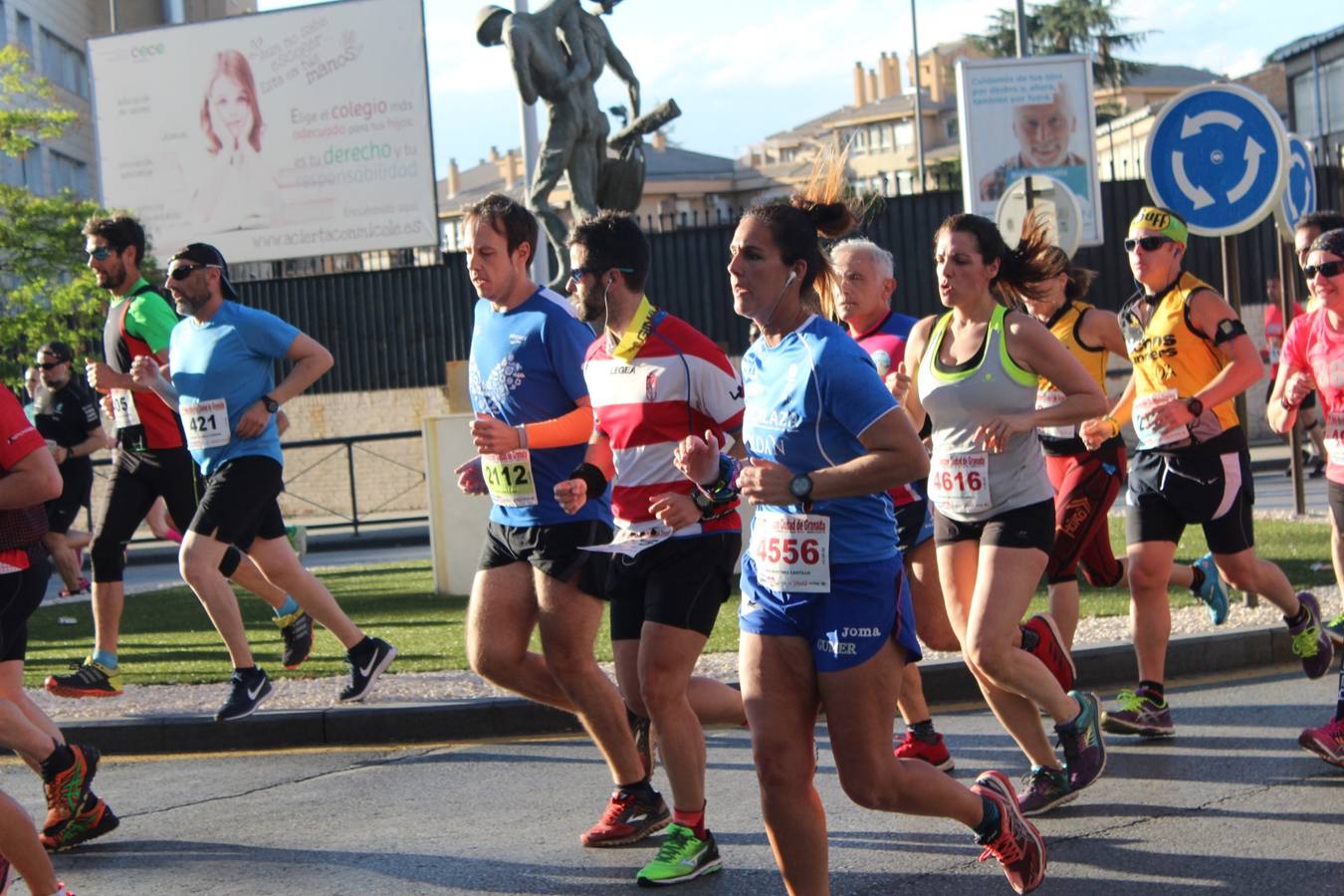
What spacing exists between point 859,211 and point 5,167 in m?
36.4

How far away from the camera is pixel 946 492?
5938 mm

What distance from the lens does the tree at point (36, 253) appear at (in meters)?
22.9

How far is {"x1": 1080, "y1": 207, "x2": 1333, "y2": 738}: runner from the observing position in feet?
23.0

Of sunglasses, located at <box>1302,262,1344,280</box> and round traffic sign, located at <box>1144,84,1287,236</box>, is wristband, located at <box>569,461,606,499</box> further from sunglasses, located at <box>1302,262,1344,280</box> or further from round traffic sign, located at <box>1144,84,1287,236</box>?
round traffic sign, located at <box>1144,84,1287,236</box>

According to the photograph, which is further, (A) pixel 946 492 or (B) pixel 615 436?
(A) pixel 946 492

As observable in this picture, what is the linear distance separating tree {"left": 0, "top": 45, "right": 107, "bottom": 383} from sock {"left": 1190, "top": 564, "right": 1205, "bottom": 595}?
679 inches

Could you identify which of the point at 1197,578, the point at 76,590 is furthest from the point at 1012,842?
the point at 76,590

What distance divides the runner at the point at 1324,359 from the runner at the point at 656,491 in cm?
280

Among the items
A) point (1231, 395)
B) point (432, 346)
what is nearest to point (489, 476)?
point (1231, 395)

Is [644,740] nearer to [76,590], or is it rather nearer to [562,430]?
[562,430]

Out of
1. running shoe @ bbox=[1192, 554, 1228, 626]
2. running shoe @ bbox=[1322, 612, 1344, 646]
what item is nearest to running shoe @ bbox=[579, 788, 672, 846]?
running shoe @ bbox=[1192, 554, 1228, 626]

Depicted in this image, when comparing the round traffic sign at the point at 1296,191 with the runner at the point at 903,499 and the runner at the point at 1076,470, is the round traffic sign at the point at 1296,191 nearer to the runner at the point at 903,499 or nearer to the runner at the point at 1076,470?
the runner at the point at 1076,470

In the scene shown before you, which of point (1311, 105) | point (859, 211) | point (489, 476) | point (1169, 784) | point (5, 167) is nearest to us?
point (859, 211)

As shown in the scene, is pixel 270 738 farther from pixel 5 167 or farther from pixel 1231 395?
pixel 5 167
